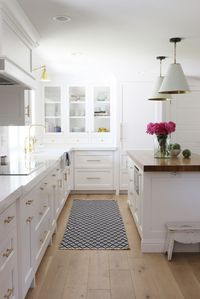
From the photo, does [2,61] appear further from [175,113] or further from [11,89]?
[175,113]

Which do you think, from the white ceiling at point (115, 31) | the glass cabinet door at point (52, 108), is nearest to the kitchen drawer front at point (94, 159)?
the glass cabinet door at point (52, 108)

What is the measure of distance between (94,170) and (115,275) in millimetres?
3359

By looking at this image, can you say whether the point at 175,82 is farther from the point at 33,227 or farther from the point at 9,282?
the point at 9,282

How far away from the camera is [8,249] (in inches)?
72.3

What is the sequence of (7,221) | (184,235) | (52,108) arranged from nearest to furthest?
(7,221)
(184,235)
(52,108)

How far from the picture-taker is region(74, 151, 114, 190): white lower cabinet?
6.01 metres

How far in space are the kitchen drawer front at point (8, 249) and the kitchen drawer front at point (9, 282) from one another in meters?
0.04

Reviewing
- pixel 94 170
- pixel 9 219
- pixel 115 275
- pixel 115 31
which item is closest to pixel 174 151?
pixel 115 31

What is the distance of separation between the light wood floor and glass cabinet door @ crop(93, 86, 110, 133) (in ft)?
11.1

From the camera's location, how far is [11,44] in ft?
9.12

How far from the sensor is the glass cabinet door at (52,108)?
640 cm

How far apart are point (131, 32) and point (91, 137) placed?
10.7ft

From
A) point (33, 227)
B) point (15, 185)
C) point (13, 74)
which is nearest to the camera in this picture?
point (15, 185)

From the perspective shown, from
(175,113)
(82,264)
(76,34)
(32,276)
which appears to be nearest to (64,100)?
(175,113)
